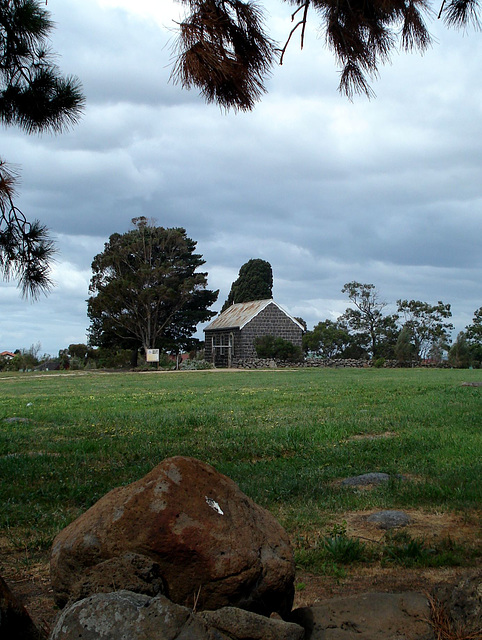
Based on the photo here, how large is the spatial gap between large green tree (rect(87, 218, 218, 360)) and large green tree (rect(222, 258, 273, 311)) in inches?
133

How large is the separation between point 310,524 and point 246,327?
1831 inches

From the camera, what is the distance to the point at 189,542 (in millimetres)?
3111

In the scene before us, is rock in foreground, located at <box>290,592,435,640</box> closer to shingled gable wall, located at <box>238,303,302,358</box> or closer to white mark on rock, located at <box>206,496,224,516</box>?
white mark on rock, located at <box>206,496,224,516</box>

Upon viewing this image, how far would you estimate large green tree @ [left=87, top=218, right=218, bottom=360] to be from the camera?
52969mm

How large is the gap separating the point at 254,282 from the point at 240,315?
8373 mm

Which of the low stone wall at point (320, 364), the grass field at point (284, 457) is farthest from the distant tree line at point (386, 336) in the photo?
the grass field at point (284, 457)

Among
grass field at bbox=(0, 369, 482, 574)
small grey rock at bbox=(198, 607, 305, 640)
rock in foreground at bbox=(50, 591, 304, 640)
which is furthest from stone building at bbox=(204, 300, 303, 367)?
rock in foreground at bbox=(50, 591, 304, 640)

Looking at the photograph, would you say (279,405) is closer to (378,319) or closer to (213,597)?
(213,597)

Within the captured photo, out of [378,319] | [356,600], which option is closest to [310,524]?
[356,600]

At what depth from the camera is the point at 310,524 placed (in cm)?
562

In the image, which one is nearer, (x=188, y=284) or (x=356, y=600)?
(x=356, y=600)

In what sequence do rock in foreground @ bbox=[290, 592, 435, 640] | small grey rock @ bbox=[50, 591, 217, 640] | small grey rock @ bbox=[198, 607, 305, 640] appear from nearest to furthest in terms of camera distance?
small grey rock @ bbox=[50, 591, 217, 640]
small grey rock @ bbox=[198, 607, 305, 640]
rock in foreground @ bbox=[290, 592, 435, 640]

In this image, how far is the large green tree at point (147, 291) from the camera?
174ft

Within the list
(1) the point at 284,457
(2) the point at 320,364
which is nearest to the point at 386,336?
(2) the point at 320,364
